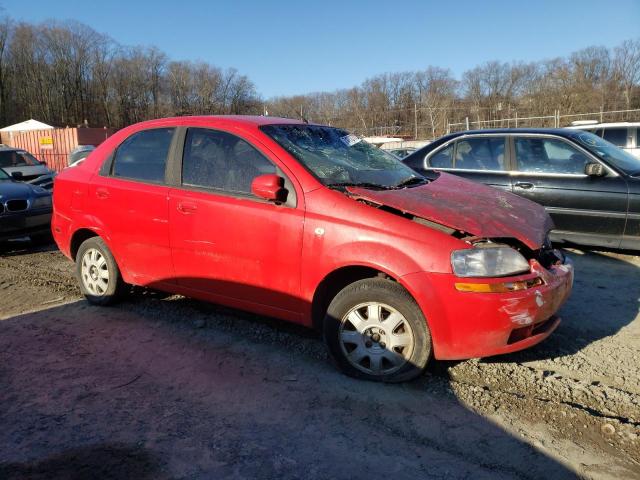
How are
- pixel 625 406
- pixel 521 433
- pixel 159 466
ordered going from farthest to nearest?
pixel 625 406, pixel 521 433, pixel 159 466

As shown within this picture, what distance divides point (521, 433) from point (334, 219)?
1587 millimetres

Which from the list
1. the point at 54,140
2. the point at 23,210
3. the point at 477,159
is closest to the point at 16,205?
the point at 23,210

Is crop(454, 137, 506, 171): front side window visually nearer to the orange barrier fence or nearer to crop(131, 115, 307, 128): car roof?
crop(131, 115, 307, 128): car roof

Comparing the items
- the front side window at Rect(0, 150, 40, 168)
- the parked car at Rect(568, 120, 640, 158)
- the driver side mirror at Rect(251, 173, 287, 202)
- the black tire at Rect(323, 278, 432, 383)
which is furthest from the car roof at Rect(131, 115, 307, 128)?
the front side window at Rect(0, 150, 40, 168)

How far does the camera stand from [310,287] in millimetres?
3205

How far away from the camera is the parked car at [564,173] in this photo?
219 inches

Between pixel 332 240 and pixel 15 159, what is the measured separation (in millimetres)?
14437

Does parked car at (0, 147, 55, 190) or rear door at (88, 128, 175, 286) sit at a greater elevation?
parked car at (0, 147, 55, 190)

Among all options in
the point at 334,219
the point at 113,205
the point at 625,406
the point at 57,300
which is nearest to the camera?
the point at 625,406

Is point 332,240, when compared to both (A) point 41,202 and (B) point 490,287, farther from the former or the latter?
(A) point 41,202

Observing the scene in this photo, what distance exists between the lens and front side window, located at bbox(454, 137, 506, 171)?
6363mm

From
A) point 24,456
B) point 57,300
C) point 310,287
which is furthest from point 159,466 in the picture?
point 57,300

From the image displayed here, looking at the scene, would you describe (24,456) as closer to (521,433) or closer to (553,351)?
(521,433)

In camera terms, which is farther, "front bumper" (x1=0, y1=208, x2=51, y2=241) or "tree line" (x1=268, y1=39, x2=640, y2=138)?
"tree line" (x1=268, y1=39, x2=640, y2=138)
